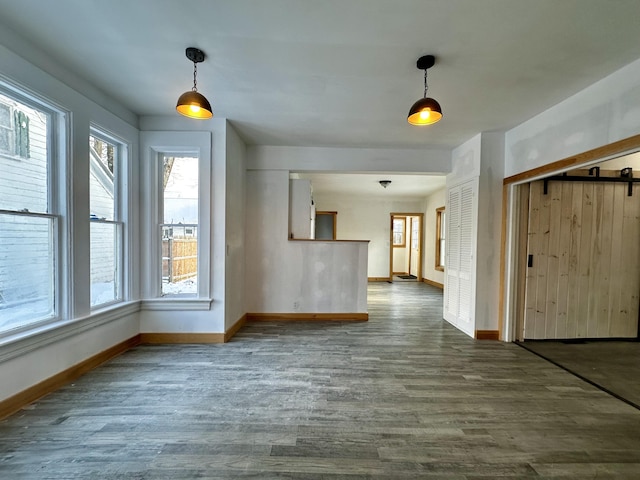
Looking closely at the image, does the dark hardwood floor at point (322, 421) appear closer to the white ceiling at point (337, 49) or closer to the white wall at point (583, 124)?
the white wall at point (583, 124)

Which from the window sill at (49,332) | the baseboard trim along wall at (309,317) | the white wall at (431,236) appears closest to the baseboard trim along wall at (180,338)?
the window sill at (49,332)

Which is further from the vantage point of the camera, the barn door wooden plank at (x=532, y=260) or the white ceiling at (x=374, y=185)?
the white ceiling at (x=374, y=185)

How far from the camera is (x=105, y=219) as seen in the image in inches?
110

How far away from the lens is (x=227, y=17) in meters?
1.68

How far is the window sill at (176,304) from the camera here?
3178mm

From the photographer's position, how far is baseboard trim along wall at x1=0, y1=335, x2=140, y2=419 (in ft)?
6.17

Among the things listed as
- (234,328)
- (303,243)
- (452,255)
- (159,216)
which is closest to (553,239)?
(452,255)

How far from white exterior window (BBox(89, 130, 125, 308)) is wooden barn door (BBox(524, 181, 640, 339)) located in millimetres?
5059

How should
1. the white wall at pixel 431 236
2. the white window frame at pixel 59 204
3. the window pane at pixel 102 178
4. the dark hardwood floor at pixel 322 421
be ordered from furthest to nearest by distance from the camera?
the white wall at pixel 431 236 → the window pane at pixel 102 178 → the white window frame at pixel 59 204 → the dark hardwood floor at pixel 322 421

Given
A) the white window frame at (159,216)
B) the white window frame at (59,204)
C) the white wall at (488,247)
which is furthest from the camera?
the white wall at (488,247)

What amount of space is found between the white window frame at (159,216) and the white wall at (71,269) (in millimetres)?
217

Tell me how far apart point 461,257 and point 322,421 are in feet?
9.93

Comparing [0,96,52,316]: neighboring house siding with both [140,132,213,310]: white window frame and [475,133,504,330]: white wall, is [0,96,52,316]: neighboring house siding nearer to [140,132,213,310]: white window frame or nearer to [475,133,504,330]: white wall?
[140,132,213,310]: white window frame

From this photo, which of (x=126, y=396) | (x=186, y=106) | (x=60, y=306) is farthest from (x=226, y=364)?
(x=186, y=106)
